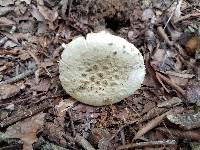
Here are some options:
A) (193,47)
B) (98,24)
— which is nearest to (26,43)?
(98,24)

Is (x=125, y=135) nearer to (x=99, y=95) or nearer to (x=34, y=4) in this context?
(x=99, y=95)

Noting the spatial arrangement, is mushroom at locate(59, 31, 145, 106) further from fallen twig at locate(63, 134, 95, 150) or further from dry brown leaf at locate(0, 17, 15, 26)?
dry brown leaf at locate(0, 17, 15, 26)

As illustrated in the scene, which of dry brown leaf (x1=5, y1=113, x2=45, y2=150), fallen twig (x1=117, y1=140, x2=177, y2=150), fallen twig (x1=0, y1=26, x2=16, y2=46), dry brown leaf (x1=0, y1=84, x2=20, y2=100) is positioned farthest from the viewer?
fallen twig (x1=0, y1=26, x2=16, y2=46)

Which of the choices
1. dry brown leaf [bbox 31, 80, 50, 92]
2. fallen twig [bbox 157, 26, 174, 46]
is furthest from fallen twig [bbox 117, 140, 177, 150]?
fallen twig [bbox 157, 26, 174, 46]

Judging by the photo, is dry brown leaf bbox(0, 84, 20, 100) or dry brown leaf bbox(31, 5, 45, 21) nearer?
dry brown leaf bbox(0, 84, 20, 100)

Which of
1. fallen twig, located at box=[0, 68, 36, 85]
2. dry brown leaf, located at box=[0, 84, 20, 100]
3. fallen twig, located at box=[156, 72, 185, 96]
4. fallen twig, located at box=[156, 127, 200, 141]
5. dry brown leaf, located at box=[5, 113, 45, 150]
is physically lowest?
dry brown leaf, located at box=[5, 113, 45, 150]
